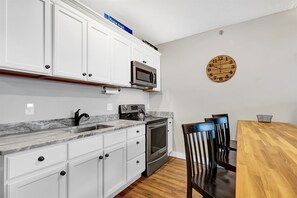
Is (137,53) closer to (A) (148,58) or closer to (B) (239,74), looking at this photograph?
(A) (148,58)

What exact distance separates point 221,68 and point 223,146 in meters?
1.59

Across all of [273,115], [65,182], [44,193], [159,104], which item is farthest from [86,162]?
[273,115]

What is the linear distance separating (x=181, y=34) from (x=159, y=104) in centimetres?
157

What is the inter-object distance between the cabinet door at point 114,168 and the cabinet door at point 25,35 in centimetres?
112

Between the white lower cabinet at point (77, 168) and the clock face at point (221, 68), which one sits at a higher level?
the clock face at point (221, 68)

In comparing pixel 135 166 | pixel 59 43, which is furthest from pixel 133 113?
pixel 59 43

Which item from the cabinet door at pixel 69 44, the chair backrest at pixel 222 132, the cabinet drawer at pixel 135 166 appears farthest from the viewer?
the cabinet drawer at pixel 135 166

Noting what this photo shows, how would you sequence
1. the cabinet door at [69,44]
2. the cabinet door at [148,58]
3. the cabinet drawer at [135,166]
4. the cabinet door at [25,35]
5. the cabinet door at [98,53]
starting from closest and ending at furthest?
the cabinet door at [25,35]
the cabinet door at [69,44]
the cabinet door at [98,53]
the cabinet drawer at [135,166]
the cabinet door at [148,58]

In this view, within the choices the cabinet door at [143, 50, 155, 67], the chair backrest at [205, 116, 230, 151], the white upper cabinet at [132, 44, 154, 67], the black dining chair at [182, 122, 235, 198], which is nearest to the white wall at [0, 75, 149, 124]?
the white upper cabinet at [132, 44, 154, 67]

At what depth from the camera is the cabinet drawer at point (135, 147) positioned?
80.2 inches

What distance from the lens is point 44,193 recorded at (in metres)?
1.15

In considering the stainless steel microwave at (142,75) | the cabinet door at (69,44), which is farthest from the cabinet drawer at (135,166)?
the cabinet door at (69,44)

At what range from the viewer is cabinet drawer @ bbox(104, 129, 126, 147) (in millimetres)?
1693

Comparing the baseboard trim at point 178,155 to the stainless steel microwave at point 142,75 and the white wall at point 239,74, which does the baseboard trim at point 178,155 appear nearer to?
the white wall at point 239,74
